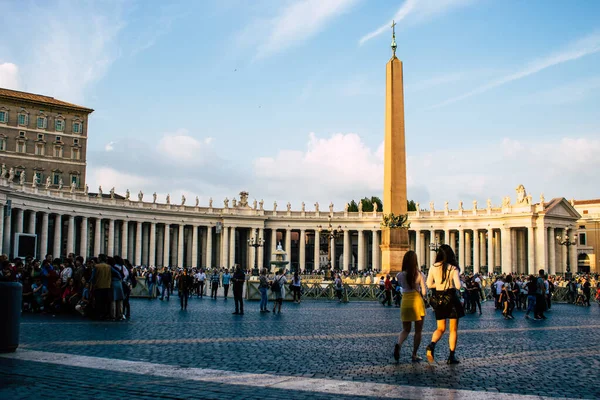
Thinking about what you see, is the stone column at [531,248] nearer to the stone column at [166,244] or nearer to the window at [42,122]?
the stone column at [166,244]

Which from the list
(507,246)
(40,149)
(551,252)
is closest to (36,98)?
(40,149)

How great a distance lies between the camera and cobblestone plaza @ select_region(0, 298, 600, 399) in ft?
24.9

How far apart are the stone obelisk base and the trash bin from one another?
73.2ft

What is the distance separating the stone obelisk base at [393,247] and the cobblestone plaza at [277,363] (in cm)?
1386

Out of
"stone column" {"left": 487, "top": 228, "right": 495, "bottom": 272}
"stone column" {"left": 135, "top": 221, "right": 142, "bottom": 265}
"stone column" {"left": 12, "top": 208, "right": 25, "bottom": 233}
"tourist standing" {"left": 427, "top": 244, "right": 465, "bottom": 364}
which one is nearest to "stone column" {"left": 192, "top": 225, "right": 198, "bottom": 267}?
"stone column" {"left": 135, "top": 221, "right": 142, "bottom": 265}

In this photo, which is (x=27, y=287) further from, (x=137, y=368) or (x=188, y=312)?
(x=137, y=368)

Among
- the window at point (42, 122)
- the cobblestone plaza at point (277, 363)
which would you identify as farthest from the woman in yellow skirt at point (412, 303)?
the window at point (42, 122)

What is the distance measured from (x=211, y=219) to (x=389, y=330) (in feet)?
225

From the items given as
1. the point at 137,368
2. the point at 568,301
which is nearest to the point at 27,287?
the point at 137,368

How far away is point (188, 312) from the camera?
72.1 ft

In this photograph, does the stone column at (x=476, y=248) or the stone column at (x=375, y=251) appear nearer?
the stone column at (x=476, y=248)

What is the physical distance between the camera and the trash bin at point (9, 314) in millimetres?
9820

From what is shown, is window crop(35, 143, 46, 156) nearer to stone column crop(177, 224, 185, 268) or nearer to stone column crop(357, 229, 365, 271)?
stone column crop(177, 224, 185, 268)

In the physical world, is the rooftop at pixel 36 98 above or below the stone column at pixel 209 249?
above
